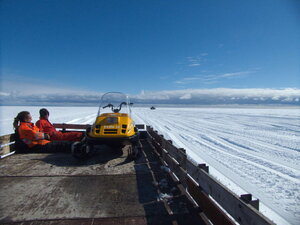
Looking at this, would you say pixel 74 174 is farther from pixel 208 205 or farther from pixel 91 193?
pixel 208 205

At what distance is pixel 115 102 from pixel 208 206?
478 cm

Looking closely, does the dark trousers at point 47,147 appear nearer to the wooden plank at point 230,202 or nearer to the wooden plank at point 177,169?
the wooden plank at point 177,169

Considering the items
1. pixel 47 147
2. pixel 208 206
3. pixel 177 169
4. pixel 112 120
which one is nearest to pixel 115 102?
pixel 112 120

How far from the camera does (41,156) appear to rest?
478 cm

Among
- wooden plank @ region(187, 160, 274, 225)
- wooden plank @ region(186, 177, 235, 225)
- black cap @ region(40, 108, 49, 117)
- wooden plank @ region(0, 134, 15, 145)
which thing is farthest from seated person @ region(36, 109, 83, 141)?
wooden plank @ region(187, 160, 274, 225)

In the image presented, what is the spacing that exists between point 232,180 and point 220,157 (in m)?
1.91

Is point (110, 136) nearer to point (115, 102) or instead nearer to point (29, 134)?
point (115, 102)

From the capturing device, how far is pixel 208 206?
A: 222cm

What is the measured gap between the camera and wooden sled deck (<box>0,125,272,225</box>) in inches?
86.0

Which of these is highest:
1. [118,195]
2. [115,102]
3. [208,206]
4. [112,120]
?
[115,102]

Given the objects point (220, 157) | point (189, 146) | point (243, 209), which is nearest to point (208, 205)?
point (243, 209)

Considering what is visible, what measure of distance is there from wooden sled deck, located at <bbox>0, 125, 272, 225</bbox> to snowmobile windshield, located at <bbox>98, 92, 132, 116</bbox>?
2.39 meters

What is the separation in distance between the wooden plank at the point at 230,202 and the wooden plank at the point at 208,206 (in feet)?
0.22

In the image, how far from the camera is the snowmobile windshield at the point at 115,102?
20.5 feet
